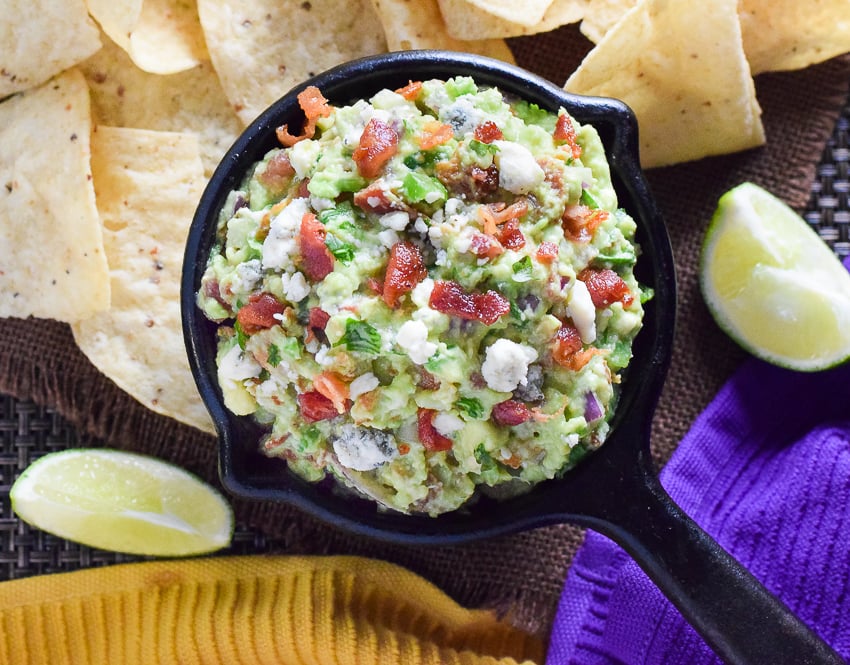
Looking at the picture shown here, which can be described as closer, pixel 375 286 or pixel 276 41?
pixel 375 286

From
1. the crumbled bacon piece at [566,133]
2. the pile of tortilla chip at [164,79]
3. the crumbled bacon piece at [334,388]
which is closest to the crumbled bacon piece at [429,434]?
the crumbled bacon piece at [334,388]

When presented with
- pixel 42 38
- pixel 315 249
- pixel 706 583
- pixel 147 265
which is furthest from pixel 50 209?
pixel 706 583

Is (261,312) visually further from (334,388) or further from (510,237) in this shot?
(510,237)

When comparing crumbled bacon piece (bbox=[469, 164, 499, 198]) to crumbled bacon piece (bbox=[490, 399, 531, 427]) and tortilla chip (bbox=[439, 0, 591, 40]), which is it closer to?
crumbled bacon piece (bbox=[490, 399, 531, 427])

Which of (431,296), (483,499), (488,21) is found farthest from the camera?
(488,21)

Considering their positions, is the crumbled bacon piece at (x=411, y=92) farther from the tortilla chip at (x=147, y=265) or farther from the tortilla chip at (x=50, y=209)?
the tortilla chip at (x=50, y=209)

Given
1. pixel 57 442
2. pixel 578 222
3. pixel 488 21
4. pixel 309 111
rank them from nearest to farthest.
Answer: pixel 578 222, pixel 309 111, pixel 488 21, pixel 57 442
